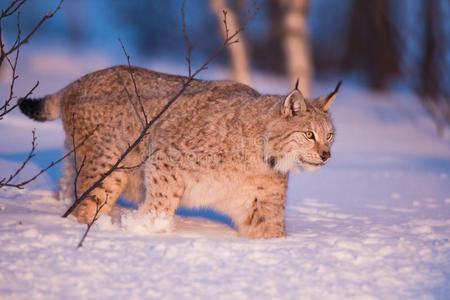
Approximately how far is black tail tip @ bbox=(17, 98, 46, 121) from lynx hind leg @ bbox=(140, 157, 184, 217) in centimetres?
134

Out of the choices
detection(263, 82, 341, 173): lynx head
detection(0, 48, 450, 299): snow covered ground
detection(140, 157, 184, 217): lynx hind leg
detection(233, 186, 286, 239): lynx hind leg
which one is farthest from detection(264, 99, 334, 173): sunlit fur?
detection(140, 157, 184, 217): lynx hind leg

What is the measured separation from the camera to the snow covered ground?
267 centimetres

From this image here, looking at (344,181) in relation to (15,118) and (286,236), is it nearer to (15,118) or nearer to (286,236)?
(286,236)

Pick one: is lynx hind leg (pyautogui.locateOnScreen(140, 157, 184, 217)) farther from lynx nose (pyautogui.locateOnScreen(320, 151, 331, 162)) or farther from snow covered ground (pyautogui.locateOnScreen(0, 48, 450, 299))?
lynx nose (pyautogui.locateOnScreen(320, 151, 331, 162))

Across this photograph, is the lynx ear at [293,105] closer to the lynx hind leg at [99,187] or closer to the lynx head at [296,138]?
the lynx head at [296,138]

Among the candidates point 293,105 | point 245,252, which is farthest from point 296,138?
point 245,252

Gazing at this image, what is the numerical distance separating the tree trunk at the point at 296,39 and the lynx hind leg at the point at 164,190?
7.62m

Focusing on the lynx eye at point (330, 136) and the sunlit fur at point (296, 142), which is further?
the lynx eye at point (330, 136)

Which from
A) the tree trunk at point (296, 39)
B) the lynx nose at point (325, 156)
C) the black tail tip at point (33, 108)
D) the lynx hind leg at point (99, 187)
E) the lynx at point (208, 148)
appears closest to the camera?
the lynx nose at point (325, 156)

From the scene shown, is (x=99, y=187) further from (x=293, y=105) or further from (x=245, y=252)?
(x=293, y=105)

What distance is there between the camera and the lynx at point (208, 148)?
12.3 ft

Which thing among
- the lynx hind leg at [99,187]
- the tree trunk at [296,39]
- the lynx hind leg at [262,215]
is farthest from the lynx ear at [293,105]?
the tree trunk at [296,39]

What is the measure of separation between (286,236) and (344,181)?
2.66 metres

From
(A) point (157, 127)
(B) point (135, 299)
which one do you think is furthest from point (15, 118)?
(B) point (135, 299)
